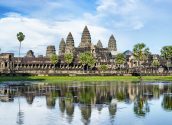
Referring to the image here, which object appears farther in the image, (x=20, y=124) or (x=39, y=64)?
(x=39, y=64)

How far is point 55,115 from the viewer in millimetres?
36344

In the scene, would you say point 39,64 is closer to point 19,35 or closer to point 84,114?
point 19,35

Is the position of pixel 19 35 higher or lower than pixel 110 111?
higher

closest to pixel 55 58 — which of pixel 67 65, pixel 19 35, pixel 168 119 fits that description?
pixel 67 65

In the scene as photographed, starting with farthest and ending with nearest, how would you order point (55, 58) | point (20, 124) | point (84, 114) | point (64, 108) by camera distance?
point (55, 58) → point (64, 108) → point (84, 114) → point (20, 124)

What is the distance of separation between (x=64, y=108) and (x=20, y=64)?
154637 millimetres

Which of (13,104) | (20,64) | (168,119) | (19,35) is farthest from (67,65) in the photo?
(168,119)

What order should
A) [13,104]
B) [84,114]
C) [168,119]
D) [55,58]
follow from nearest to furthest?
1. [168,119]
2. [84,114]
3. [13,104]
4. [55,58]

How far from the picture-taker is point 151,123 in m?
32.2

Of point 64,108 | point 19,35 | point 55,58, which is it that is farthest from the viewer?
point 55,58

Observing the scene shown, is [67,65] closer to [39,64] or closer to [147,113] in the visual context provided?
[39,64]

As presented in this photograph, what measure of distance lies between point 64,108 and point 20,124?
33.5 feet

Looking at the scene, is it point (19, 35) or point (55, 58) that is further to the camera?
point (55, 58)

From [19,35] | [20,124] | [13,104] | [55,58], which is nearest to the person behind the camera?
[20,124]
